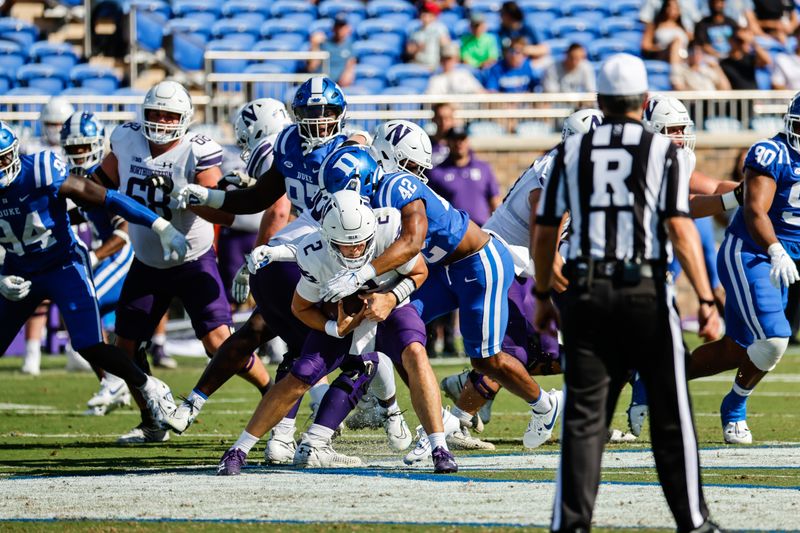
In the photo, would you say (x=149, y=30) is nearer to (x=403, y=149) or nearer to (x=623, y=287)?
(x=403, y=149)

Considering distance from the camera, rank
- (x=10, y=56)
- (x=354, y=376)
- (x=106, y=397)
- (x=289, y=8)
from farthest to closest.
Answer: (x=289, y=8) → (x=10, y=56) → (x=106, y=397) → (x=354, y=376)

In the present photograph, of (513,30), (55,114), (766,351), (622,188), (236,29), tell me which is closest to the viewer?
(622,188)

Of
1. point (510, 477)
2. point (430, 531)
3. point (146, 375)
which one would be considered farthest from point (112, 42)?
point (430, 531)

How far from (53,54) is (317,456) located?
37.3ft

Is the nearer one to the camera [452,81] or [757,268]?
[757,268]

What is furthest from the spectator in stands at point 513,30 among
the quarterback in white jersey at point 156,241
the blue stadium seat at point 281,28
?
the quarterback in white jersey at point 156,241

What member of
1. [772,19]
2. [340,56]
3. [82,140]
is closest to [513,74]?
[340,56]

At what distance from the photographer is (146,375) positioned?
24.5ft

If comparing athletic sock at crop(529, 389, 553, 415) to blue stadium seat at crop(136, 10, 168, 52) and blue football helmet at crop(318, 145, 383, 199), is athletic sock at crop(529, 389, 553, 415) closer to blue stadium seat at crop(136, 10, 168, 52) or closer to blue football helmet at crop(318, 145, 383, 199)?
blue football helmet at crop(318, 145, 383, 199)

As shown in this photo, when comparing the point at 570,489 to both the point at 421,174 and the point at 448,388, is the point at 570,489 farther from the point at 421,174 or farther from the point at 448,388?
the point at 448,388

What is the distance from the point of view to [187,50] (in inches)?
672

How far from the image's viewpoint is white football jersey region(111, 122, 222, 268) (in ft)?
26.0

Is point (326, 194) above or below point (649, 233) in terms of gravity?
below

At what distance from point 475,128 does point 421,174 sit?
8.41 meters
